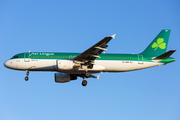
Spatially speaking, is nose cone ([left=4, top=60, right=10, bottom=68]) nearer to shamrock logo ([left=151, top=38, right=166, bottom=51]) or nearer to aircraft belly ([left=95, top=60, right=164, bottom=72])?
aircraft belly ([left=95, top=60, right=164, bottom=72])

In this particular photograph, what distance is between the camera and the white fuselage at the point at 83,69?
41.8 metres

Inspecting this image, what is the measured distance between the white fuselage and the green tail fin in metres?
2.51

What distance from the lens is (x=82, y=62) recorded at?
4078 cm

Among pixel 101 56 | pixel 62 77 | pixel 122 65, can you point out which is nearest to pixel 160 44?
pixel 122 65

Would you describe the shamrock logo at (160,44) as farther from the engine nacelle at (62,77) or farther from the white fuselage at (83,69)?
the engine nacelle at (62,77)

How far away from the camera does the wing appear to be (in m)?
37.0

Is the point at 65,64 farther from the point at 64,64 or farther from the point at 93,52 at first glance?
the point at 93,52

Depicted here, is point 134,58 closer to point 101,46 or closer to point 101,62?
point 101,62

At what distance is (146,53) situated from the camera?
150ft

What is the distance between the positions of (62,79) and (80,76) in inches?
109

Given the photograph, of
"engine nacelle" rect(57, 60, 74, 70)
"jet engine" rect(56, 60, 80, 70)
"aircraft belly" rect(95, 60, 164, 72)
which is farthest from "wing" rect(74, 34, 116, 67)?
"aircraft belly" rect(95, 60, 164, 72)

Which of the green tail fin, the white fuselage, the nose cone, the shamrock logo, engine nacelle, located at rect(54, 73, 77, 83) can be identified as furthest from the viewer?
the shamrock logo

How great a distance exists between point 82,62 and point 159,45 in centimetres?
1362

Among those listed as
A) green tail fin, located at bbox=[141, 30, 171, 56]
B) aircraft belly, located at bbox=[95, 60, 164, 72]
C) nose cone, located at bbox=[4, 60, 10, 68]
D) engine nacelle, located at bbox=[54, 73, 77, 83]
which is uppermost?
green tail fin, located at bbox=[141, 30, 171, 56]
